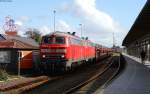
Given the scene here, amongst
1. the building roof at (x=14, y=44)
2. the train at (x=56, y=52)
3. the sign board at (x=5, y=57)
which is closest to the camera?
the train at (x=56, y=52)

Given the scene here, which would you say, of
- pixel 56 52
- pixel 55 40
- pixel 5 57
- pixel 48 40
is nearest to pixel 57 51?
pixel 56 52

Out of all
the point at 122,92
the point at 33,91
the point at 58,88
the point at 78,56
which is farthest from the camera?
the point at 78,56

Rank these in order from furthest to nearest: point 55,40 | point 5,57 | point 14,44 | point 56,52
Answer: point 14,44
point 5,57
point 55,40
point 56,52

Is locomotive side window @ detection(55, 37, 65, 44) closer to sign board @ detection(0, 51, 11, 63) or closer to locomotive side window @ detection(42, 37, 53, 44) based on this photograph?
locomotive side window @ detection(42, 37, 53, 44)

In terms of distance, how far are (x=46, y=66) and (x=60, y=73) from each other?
7.83ft

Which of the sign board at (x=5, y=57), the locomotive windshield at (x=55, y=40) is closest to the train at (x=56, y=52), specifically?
the locomotive windshield at (x=55, y=40)

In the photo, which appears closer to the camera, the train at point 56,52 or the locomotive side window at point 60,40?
the train at point 56,52

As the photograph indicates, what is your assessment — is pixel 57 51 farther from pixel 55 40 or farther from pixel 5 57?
pixel 5 57

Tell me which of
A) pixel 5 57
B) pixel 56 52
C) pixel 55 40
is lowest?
pixel 5 57

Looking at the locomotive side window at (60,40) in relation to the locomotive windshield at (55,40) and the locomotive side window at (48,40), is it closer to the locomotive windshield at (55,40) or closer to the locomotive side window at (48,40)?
the locomotive windshield at (55,40)

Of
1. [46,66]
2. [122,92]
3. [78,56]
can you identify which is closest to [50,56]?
[46,66]

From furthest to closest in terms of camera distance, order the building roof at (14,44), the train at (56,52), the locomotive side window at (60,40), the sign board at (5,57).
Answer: the building roof at (14,44) < the sign board at (5,57) < the locomotive side window at (60,40) < the train at (56,52)

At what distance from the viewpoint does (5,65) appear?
38.9m

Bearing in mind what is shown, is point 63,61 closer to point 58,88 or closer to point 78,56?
point 78,56
